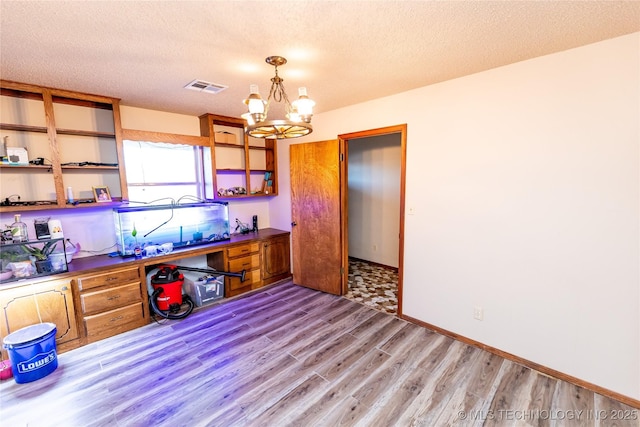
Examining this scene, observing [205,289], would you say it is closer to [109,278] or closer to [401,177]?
[109,278]

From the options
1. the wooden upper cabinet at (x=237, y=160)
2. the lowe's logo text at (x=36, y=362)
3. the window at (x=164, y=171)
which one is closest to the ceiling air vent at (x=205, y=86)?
the wooden upper cabinet at (x=237, y=160)

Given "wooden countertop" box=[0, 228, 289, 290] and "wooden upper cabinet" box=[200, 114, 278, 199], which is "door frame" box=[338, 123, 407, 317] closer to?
"wooden countertop" box=[0, 228, 289, 290]

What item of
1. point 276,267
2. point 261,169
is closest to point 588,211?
point 276,267

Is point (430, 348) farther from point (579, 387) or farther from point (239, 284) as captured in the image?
point (239, 284)

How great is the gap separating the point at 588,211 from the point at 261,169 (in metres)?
3.78

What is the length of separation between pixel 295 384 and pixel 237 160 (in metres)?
3.11

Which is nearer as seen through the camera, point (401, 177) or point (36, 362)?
point (36, 362)

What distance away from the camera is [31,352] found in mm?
2105

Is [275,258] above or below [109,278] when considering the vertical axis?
below

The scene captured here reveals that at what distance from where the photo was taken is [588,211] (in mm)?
1940

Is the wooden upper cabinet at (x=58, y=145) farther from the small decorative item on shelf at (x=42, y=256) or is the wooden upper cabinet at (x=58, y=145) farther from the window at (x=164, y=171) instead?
the small decorative item on shelf at (x=42, y=256)

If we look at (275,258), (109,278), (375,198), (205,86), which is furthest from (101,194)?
(375,198)

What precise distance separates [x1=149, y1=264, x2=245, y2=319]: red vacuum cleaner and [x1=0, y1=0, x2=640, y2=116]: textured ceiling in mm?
1963

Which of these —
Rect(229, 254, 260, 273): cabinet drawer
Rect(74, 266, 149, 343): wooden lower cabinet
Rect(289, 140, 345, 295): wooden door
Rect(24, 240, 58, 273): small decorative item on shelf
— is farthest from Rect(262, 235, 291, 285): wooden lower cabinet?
Rect(24, 240, 58, 273): small decorative item on shelf
